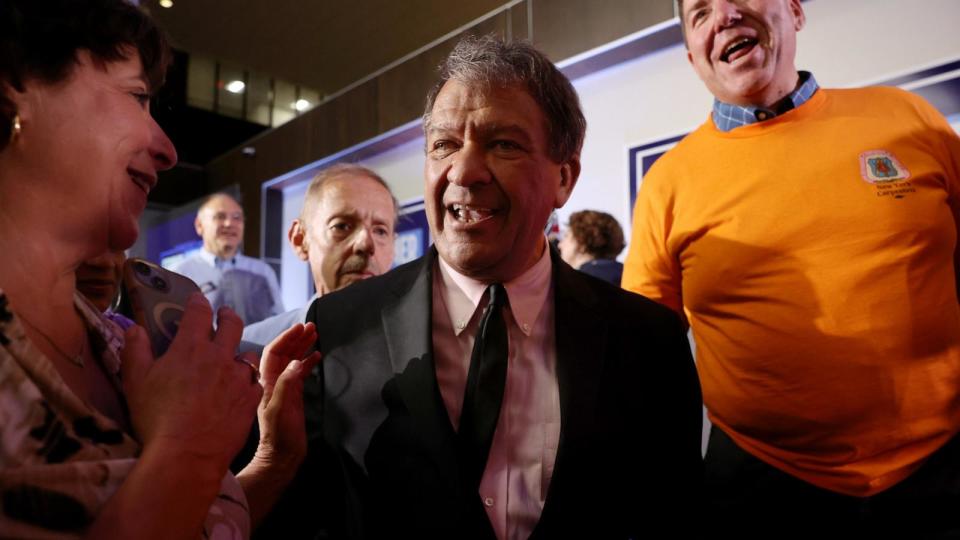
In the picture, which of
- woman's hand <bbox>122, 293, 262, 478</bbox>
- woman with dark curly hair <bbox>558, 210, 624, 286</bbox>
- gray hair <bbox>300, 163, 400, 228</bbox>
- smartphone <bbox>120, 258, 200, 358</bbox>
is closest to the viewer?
woman's hand <bbox>122, 293, 262, 478</bbox>

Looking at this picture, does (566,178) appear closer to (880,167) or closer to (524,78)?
(524,78)

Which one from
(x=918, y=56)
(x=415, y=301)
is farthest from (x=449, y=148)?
(x=918, y=56)

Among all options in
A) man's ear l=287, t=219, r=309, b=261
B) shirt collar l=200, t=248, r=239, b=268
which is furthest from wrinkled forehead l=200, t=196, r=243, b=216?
man's ear l=287, t=219, r=309, b=261

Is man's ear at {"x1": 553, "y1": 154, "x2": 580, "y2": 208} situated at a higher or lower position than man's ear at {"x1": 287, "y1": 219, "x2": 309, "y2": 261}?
lower

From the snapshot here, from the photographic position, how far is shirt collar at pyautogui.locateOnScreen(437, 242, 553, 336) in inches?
51.5

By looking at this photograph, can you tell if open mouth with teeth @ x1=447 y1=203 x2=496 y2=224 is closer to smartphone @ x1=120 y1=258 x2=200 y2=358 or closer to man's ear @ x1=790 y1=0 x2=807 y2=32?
smartphone @ x1=120 y1=258 x2=200 y2=358

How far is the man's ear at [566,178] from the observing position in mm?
1467

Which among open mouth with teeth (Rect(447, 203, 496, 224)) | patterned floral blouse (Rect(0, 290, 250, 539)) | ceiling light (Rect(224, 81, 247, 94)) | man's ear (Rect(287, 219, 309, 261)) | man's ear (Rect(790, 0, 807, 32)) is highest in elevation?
ceiling light (Rect(224, 81, 247, 94))

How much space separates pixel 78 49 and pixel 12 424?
0.44 m

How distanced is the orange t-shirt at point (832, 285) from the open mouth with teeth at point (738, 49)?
190 millimetres

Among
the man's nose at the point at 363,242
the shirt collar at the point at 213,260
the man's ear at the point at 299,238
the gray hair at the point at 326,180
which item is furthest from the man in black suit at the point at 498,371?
the shirt collar at the point at 213,260

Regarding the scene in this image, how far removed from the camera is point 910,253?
1.39 meters

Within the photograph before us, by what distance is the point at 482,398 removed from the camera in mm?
1182

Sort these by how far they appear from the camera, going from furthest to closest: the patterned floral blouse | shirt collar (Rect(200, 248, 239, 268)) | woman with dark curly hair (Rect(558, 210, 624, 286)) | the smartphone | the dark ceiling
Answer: the dark ceiling, shirt collar (Rect(200, 248, 239, 268)), woman with dark curly hair (Rect(558, 210, 624, 286)), the smartphone, the patterned floral blouse
